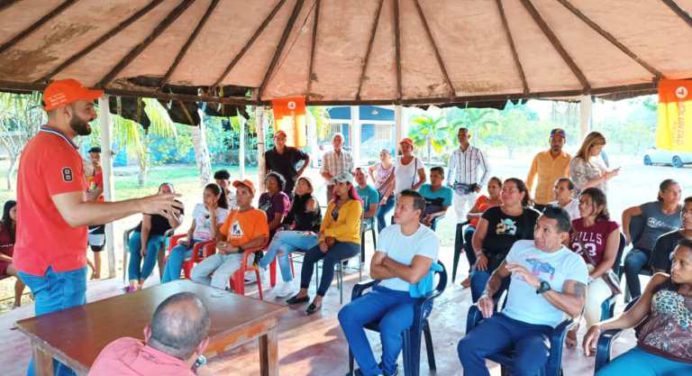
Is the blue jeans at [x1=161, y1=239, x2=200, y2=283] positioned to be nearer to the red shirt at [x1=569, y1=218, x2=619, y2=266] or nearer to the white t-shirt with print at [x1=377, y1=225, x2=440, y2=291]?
the white t-shirt with print at [x1=377, y1=225, x2=440, y2=291]

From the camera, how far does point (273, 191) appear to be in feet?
19.4

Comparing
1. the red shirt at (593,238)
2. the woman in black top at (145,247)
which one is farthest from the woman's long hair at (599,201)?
the woman in black top at (145,247)

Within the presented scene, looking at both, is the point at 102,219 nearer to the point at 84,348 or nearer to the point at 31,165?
the point at 31,165

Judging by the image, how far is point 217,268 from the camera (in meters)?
4.84

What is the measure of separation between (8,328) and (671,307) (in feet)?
16.7

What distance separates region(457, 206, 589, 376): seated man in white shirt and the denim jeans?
2.62 meters

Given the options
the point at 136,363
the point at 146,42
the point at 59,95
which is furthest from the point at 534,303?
the point at 146,42

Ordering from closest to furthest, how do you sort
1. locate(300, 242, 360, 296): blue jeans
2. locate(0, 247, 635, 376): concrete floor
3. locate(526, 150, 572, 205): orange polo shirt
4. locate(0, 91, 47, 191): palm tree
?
locate(0, 247, 635, 376): concrete floor, locate(300, 242, 360, 296): blue jeans, locate(526, 150, 572, 205): orange polo shirt, locate(0, 91, 47, 191): palm tree

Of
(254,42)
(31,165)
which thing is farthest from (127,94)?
(31,165)

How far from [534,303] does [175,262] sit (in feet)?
12.2

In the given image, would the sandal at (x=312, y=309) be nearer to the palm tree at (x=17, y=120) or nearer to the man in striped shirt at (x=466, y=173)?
the man in striped shirt at (x=466, y=173)

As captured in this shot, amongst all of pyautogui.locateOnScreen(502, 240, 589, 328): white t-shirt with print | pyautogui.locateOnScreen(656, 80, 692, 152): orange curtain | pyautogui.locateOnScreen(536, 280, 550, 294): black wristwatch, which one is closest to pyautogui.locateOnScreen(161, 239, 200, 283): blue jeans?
pyautogui.locateOnScreen(502, 240, 589, 328): white t-shirt with print

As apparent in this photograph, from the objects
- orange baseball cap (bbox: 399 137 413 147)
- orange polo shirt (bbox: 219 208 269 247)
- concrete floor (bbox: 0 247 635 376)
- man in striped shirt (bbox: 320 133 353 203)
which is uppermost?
orange baseball cap (bbox: 399 137 413 147)

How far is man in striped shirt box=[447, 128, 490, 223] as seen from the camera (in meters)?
6.66
